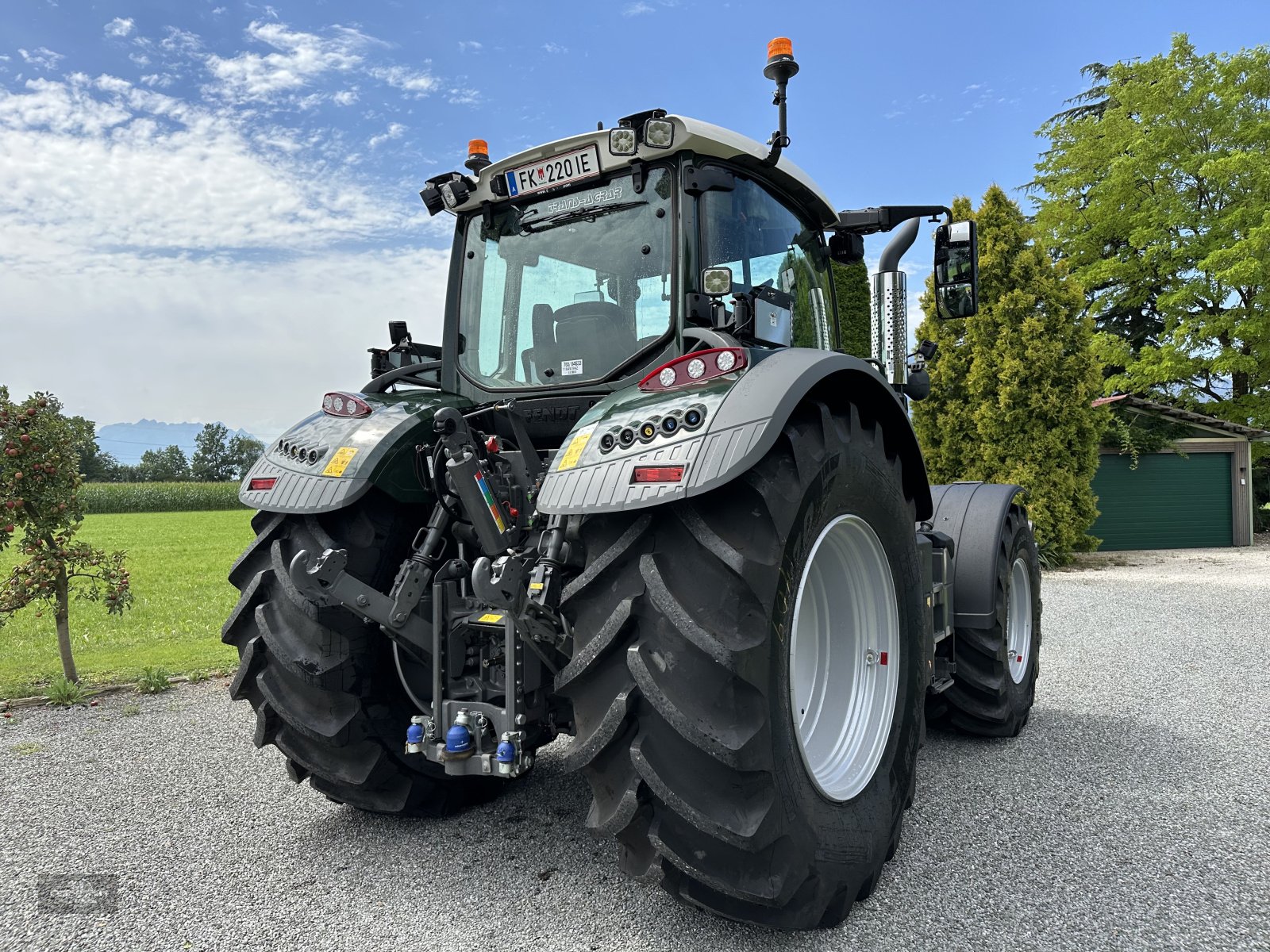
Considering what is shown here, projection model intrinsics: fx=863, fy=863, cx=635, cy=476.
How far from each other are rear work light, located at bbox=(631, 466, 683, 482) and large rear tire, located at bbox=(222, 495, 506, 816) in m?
1.20

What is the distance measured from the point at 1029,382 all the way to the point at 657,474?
504 inches

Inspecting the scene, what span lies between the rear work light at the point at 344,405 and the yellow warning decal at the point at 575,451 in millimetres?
1043

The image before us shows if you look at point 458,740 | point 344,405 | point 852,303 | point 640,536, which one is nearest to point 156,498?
point 852,303

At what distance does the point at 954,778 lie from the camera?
3707mm

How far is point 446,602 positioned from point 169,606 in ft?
30.9

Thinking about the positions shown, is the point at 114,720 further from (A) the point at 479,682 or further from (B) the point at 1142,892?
(B) the point at 1142,892

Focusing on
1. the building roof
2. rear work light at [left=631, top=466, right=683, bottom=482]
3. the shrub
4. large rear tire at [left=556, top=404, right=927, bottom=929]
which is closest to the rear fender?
large rear tire at [left=556, top=404, right=927, bottom=929]

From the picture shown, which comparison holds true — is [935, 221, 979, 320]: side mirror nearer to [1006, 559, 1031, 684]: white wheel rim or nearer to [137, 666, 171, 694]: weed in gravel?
[1006, 559, 1031, 684]: white wheel rim

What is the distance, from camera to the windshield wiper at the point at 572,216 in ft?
10.0

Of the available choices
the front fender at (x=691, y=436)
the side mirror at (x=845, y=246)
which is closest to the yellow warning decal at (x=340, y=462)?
the front fender at (x=691, y=436)

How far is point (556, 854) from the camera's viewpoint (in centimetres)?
290

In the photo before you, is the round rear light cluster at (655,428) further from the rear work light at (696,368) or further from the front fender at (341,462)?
the front fender at (341,462)

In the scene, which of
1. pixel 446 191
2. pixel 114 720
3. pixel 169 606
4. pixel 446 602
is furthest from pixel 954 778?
pixel 169 606

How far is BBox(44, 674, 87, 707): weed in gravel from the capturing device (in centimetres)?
525
